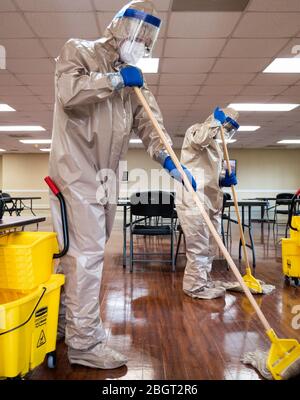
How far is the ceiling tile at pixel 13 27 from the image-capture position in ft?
10.6

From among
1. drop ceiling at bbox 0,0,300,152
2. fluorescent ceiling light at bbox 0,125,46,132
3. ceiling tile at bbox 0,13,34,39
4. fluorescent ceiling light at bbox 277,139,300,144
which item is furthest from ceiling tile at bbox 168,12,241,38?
fluorescent ceiling light at bbox 277,139,300,144

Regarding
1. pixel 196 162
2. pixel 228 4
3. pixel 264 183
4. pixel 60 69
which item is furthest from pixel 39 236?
pixel 264 183

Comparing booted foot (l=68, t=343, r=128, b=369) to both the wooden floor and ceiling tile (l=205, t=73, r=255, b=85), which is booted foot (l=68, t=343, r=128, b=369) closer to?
the wooden floor

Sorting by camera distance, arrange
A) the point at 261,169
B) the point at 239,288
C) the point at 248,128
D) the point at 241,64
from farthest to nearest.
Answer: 1. the point at 261,169
2. the point at 248,128
3. the point at 241,64
4. the point at 239,288

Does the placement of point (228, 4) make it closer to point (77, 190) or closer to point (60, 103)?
point (60, 103)

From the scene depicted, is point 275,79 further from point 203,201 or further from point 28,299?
point 28,299

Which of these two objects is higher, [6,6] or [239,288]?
[6,6]

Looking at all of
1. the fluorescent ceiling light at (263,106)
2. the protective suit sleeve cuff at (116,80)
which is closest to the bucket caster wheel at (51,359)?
the protective suit sleeve cuff at (116,80)

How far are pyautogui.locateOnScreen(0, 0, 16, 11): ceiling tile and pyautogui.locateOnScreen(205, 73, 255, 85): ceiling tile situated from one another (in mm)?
2692

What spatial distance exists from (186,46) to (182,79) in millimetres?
1117

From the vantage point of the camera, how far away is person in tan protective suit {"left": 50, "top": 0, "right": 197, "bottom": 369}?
4.89 feet

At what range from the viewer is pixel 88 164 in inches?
60.4

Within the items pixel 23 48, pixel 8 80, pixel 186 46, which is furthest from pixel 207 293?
pixel 8 80
